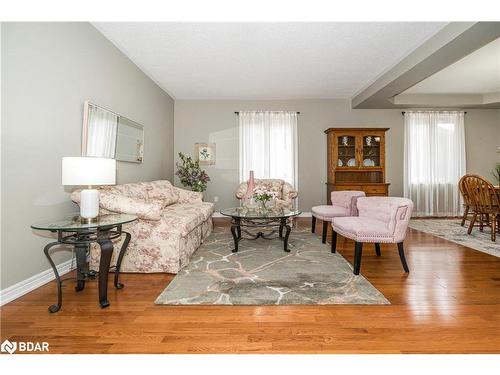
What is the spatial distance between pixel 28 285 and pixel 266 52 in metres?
3.88

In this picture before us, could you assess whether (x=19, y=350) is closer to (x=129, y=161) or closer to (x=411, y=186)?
(x=129, y=161)

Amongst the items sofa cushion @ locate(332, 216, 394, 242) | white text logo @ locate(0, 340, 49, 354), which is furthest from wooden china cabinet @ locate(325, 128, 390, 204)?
white text logo @ locate(0, 340, 49, 354)

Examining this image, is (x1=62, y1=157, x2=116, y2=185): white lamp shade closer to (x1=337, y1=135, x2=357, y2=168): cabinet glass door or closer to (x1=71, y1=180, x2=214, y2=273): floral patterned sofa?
(x1=71, y1=180, x2=214, y2=273): floral patterned sofa

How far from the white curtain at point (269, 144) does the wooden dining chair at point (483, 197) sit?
3.21m

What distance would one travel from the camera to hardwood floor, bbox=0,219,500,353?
1.53m

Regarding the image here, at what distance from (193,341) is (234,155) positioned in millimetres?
4958

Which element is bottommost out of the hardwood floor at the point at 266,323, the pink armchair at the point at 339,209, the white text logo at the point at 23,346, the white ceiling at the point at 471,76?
the white text logo at the point at 23,346

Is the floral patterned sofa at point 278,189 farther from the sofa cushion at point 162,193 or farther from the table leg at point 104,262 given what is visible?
the table leg at point 104,262

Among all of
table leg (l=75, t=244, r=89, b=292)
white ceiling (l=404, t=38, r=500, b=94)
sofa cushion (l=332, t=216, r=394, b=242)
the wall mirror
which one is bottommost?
table leg (l=75, t=244, r=89, b=292)

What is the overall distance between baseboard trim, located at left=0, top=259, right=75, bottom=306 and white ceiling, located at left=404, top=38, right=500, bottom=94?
6140 mm

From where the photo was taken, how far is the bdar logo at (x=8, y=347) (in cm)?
149

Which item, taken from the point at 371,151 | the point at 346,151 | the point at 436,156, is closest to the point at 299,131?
the point at 346,151

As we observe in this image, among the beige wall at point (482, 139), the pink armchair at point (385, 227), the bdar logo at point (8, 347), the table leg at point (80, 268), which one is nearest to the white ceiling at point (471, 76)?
the beige wall at point (482, 139)
